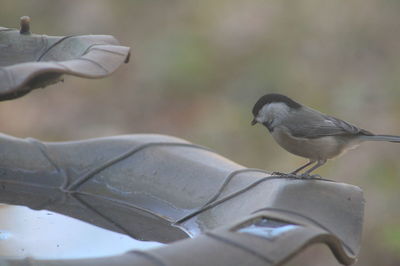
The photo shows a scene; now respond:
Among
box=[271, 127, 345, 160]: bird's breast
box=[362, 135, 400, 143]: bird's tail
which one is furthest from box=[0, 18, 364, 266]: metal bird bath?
box=[362, 135, 400, 143]: bird's tail

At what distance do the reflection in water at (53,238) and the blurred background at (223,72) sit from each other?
2.32 m

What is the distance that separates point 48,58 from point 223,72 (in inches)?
138

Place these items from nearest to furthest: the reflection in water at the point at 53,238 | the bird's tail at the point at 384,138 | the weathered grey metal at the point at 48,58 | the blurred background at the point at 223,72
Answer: the weathered grey metal at the point at 48,58
the reflection in water at the point at 53,238
the bird's tail at the point at 384,138
the blurred background at the point at 223,72

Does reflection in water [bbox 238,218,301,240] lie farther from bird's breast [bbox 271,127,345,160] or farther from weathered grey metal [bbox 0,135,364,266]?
bird's breast [bbox 271,127,345,160]

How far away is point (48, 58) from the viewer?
2.09 m

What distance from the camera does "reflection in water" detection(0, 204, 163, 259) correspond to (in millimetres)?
2311

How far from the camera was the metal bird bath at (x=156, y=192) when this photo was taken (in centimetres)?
175

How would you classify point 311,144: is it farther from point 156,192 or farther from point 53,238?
point 53,238

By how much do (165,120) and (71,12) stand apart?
4.41ft

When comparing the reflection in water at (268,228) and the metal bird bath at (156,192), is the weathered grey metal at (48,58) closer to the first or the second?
the metal bird bath at (156,192)

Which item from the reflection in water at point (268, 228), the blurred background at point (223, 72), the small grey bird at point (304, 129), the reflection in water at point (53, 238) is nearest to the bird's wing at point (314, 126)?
the small grey bird at point (304, 129)

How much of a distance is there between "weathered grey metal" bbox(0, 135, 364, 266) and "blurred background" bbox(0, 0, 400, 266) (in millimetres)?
2115

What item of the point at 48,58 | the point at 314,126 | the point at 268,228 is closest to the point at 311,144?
the point at 314,126

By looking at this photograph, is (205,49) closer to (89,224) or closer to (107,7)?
(107,7)
